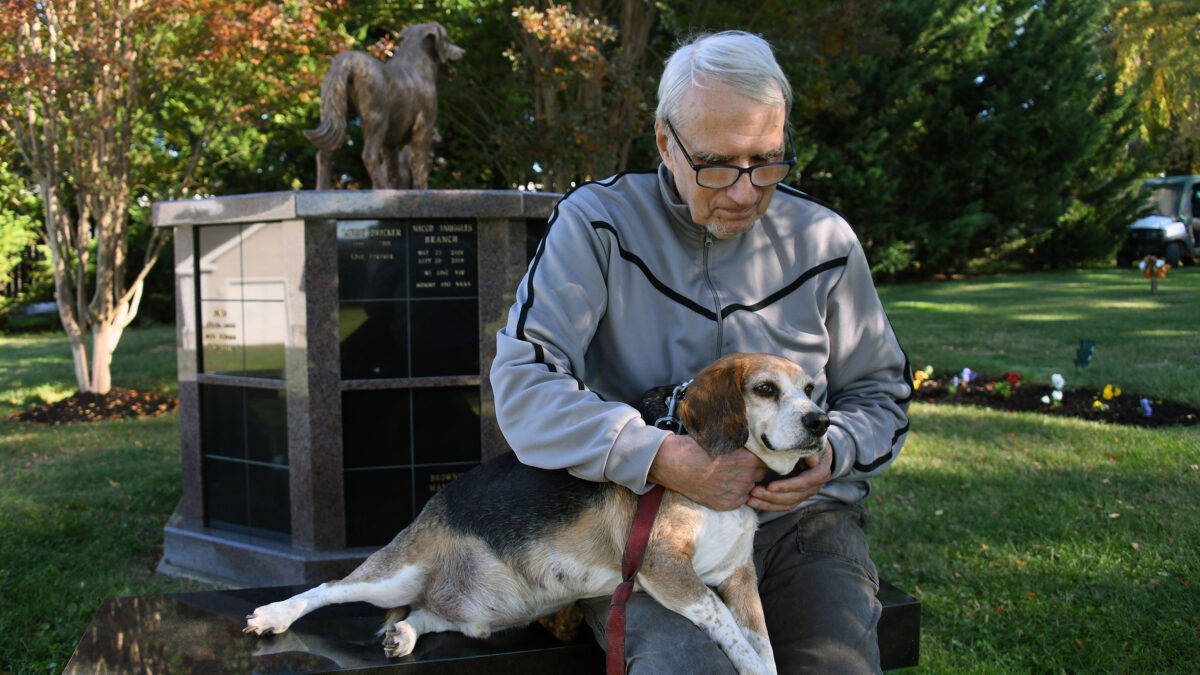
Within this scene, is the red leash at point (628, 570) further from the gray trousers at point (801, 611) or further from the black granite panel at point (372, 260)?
the black granite panel at point (372, 260)

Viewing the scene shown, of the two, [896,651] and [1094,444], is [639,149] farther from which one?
[896,651]

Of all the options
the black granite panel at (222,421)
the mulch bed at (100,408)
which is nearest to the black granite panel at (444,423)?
the black granite panel at (222,421)

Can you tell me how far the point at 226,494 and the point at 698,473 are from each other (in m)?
3.95

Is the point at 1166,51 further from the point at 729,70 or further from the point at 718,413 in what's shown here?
the point at 718,413

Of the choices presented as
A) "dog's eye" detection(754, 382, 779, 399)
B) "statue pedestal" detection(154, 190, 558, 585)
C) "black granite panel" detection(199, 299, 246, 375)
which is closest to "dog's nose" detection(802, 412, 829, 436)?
"dog's eye" detection(754, 382, 779, 399)

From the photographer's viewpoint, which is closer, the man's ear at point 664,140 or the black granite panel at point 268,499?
the man's ear at point 664,140

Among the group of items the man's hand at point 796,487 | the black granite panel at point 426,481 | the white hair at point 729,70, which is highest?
the white hair at point 729,70

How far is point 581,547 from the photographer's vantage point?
7.61 feet

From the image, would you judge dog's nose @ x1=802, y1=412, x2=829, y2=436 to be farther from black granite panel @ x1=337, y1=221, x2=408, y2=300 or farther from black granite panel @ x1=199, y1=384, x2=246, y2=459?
black granite panel @ x1=199, y1=384, x2=246, y2=459

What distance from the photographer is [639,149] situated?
16.8 m

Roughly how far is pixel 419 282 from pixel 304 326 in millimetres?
654

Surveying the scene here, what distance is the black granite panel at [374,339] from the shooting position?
488 centimetres

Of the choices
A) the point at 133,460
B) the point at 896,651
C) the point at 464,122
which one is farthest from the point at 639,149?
the point at 896,651

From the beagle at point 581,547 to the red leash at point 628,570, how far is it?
0.02 m
